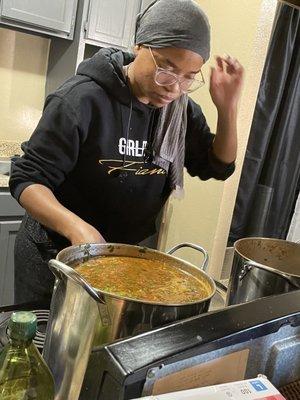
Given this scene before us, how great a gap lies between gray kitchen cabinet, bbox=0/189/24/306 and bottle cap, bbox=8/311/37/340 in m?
1.84

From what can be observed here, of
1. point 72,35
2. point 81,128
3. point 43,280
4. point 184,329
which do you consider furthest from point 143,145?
point 72,35

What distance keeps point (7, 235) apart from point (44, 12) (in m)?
1.16

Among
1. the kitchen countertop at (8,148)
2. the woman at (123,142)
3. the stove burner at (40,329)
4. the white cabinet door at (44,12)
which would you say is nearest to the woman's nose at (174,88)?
the woman at (123,142)

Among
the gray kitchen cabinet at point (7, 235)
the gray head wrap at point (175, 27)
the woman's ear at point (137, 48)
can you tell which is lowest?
the gray kitchen cabinet at point (7, 235)

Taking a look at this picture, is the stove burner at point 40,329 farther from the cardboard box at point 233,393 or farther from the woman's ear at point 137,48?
the woman's ear at point 137,48

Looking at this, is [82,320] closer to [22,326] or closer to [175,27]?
[22,326]

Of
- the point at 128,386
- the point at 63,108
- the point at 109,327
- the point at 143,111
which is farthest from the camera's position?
the point at 143,111

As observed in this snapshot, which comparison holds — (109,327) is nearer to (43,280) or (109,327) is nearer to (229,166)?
(43,280)

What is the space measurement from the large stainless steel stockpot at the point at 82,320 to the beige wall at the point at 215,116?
173cm

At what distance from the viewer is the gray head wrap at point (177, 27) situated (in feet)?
3.63

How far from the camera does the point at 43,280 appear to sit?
4.37 feet

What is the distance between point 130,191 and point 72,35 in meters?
1.57

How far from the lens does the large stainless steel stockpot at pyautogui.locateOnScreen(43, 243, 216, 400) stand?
1.98ft

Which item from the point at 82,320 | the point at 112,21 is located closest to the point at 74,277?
the point at 82,320
